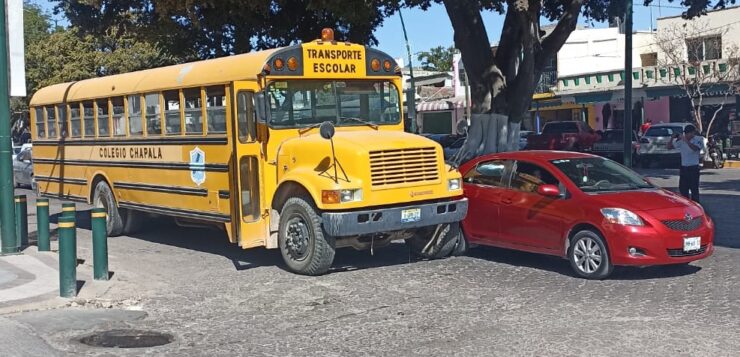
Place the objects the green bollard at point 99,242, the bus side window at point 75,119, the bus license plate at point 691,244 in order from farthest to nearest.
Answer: the bus side window at point 75,119, the green bollard at point 99,242, the bus license plate at point 691,244

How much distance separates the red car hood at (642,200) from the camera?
31.5 feet

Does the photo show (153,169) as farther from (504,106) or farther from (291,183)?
(504,106)

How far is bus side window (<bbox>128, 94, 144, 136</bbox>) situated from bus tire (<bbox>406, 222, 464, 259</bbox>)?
4.71 metres

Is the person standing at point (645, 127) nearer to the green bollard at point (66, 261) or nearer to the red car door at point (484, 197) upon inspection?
the red car door at point (484, 197)

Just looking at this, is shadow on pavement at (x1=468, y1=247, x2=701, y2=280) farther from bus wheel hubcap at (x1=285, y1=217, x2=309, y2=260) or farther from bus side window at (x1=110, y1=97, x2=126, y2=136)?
bus side window at (x1=110, y1=97, x2=126, y2=136)

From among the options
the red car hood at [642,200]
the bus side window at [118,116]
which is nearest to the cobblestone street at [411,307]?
the red car hood at [642,200]

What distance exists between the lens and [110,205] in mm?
14445

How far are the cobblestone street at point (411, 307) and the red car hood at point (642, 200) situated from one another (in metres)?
0.82

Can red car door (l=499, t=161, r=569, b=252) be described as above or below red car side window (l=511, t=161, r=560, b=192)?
below

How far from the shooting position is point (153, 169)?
1286 centimetres

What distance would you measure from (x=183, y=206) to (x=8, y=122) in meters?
2.72

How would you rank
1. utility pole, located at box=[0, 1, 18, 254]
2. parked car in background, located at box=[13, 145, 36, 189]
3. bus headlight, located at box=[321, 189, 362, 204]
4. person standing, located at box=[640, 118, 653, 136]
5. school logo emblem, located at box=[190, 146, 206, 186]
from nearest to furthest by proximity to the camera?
bus headlight, located at box=[321, 189, 362, 204], school logo emblem, located at box=[190, 146, 206, 186], utility pole, located at box=[0, 1, 18, 254], parked car in background, located at box=[13, 145, 36, 189], person standing, located at box=[640, 118, 653, 136]

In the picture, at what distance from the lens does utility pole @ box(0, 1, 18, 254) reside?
11.7 metres

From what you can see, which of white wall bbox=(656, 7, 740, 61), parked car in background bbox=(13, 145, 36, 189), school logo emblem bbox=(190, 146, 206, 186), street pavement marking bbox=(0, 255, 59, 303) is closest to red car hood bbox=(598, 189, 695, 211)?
school logo emblem bbox=(190, 146, 206, 186)
